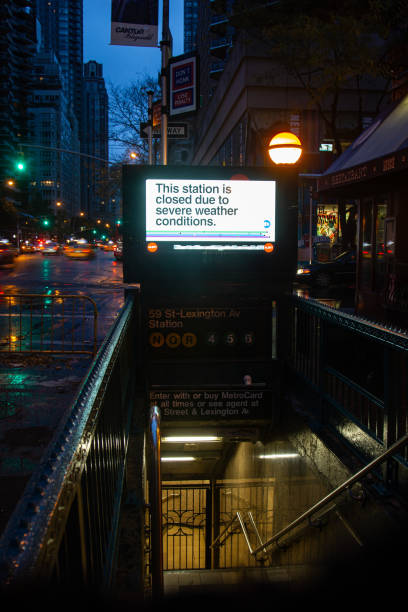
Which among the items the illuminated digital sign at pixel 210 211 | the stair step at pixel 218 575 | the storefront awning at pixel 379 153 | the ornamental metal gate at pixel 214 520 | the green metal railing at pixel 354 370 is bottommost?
the ornamental metal gate at pixel 214 520

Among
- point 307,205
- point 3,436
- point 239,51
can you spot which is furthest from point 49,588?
point 239,51

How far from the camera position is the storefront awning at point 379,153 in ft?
31.3

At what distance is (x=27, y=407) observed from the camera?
651 centimetres

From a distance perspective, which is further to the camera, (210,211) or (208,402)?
(208,402)

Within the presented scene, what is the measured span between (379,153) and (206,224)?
539cm

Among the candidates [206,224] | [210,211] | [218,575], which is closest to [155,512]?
[206,224]

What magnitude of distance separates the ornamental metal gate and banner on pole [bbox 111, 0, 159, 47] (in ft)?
34.1

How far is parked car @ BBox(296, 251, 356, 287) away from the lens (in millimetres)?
23391

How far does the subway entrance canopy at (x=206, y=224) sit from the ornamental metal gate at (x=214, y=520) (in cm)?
468

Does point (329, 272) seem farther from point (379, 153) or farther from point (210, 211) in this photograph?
point (210, 211)

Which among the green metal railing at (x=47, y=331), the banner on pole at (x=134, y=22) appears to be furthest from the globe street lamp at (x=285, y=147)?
the green metal railing at (x=47, y=331)

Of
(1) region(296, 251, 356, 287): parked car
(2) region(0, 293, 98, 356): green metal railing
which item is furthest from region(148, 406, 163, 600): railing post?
(1) region(296, 251, 356, 287): parked car

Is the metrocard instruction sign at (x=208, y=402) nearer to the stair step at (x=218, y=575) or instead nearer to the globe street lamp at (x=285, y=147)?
the stair step at (x=218, y=575)

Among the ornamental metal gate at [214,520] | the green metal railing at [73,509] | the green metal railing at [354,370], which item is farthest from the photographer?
the ornamental metal gate at [214,520]
